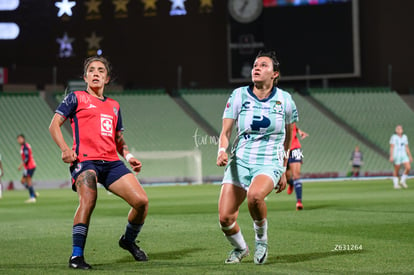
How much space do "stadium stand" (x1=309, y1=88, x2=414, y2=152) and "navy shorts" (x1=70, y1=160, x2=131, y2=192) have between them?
36.5 meters

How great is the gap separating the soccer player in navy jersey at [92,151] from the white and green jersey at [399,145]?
18.7 m

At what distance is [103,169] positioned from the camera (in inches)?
327

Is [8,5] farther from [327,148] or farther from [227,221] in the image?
[327,148]

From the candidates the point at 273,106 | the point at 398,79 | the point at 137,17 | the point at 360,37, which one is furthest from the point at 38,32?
the point at 273,106

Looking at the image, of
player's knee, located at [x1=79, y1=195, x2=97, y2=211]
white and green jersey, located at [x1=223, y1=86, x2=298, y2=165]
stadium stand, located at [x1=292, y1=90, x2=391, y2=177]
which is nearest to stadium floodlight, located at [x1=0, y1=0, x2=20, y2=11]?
player's knee, located at [x1=79, y1=195, x2=97, y2=211]

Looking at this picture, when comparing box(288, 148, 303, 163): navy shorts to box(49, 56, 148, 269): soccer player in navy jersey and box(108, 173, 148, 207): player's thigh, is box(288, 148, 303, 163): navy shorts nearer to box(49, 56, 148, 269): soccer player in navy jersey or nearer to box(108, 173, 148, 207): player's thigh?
box(49, 56, 148, 269): soccer player in navy jersey

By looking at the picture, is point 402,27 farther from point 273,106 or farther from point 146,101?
point 273,106

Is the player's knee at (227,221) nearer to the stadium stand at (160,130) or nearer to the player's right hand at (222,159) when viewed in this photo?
the player's right hand at (222,159)

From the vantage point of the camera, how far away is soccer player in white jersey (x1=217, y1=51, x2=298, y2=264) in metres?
8.08

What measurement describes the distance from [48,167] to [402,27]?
2135 centimetres

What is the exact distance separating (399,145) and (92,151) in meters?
19.2

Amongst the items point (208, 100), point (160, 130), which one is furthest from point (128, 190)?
point (208, 100)

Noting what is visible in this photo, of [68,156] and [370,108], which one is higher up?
[68,156]

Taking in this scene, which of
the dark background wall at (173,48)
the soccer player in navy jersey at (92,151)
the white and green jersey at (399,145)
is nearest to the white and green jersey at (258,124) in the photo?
the soccer player in navy jersey at (92,151)
